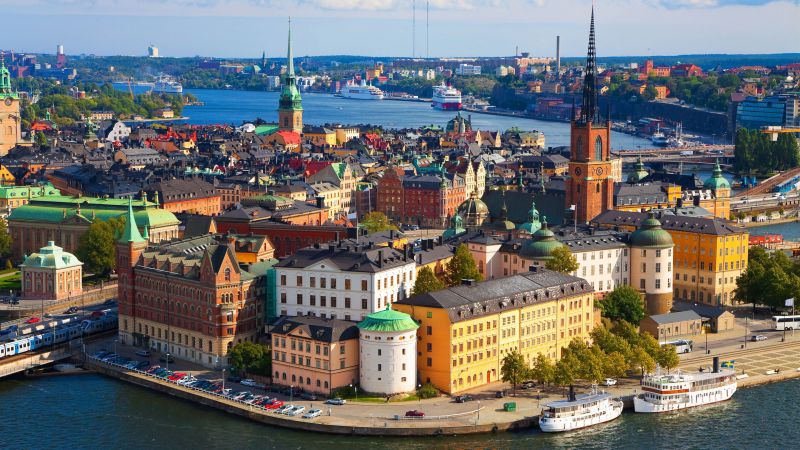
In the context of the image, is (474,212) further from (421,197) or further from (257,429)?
(257,429)

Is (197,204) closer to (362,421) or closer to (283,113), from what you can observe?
(362,421)

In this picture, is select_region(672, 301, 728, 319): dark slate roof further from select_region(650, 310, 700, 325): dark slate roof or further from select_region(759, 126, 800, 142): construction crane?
select_region(759, 126, 800, 142): construction crane

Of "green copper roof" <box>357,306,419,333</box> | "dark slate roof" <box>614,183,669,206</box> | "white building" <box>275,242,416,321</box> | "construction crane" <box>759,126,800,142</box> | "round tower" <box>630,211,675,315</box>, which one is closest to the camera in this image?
"green copper roof" <box>357,306,419,333</box>

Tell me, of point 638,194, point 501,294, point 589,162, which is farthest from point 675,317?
point 638,194

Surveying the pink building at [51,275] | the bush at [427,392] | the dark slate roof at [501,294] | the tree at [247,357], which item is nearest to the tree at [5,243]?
the pink building at [51,275]

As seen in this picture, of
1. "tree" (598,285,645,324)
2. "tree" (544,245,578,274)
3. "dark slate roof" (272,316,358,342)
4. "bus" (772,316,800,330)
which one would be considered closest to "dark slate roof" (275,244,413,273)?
"dark slate roof" (272,316,358,342)

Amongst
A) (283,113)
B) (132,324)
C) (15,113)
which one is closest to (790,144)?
(283,113)
